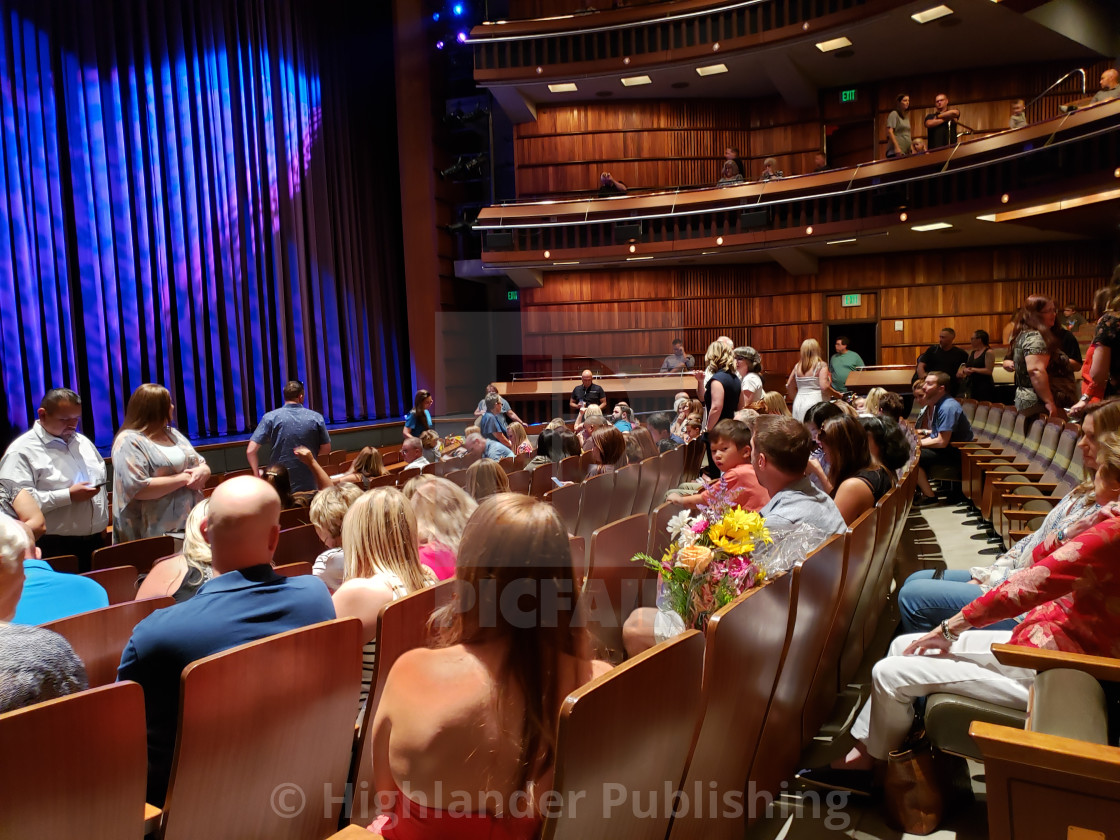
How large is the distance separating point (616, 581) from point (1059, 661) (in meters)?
1.30

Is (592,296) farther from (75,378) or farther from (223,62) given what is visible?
(75,378)

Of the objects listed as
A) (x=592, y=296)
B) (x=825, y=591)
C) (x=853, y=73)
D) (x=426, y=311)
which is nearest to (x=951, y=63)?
(x=853, y=73)

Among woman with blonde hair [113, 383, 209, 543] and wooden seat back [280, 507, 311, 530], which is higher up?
woman with blonde hair [113, 383, 209, 543]

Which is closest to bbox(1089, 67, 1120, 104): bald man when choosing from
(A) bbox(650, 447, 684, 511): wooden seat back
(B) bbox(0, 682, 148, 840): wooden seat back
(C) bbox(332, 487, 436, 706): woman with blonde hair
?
(A) bbox(650, 447, 684, 511): wooden seat back

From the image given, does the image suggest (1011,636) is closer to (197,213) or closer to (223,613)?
(223,613)

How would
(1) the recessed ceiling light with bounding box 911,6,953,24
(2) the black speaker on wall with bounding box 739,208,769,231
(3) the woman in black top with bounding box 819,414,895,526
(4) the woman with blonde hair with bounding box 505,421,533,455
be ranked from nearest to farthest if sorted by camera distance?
(3) the woman in black top with bounding box 819,414,895,526, (4) the woman with blonde hair with bounding box 505,421,533,455, (1) the recessed ceiling light with bounding box 911,6,953,24, (2) the black speaker on wall with bounding box 739,208,769,231

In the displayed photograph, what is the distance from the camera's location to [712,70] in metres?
12.5

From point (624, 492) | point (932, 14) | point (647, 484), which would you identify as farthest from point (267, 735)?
point (932, 14)

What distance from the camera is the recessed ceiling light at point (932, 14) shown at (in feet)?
32.4

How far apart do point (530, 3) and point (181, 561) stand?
13.8m

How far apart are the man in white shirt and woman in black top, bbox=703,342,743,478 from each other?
3630 millimetres

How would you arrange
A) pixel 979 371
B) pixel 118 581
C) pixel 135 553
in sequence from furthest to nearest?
pixel 979 371, pixel 135 553, pixel 118 581

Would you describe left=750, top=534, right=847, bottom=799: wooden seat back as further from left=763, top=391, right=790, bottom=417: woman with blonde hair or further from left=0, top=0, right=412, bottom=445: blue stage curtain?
left=0, top=0, right=412, bottom=445: blue stage curtain

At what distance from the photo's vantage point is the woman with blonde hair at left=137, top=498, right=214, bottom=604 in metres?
2.24
